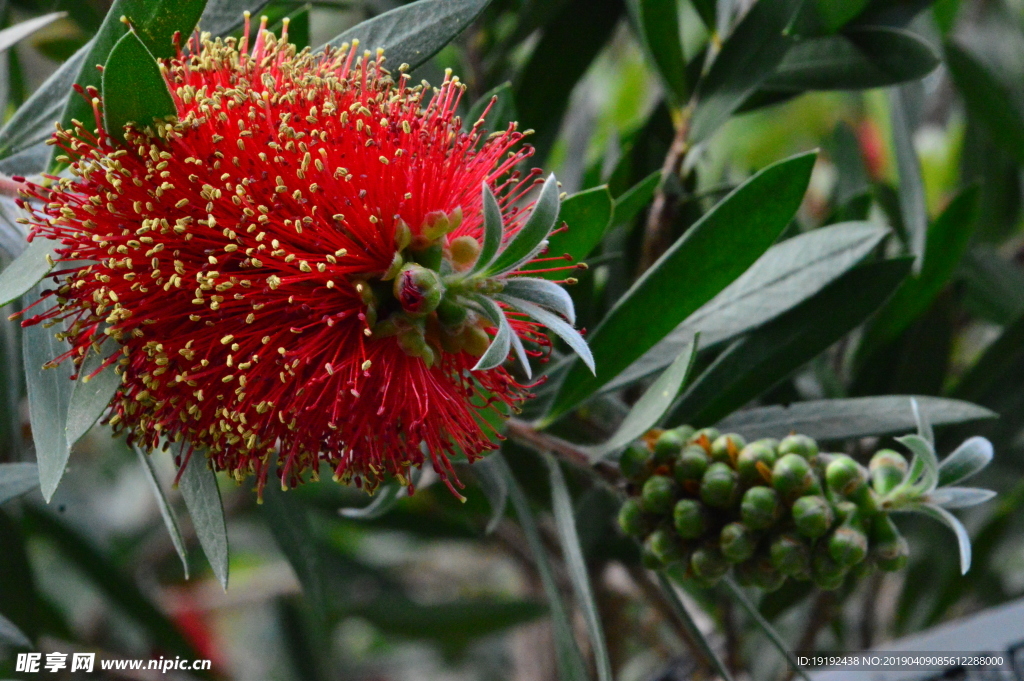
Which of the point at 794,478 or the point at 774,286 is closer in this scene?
the point at 794,478

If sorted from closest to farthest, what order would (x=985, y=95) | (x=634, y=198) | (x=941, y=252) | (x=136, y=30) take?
1. (x=136, y=30)
2. (x=634, y=198)
3. (x=941, y=252)
4. (x=985, y=95)

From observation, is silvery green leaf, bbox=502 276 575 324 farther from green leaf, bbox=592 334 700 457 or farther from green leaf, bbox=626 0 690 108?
green leaf, bbox=626 0 690 108

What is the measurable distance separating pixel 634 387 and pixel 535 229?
58cm

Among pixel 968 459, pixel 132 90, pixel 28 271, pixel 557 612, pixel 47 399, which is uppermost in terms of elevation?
pixel 132 90

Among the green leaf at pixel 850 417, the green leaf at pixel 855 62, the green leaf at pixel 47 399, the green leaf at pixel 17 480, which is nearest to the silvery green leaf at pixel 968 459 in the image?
the green leaf at pixel 850 417

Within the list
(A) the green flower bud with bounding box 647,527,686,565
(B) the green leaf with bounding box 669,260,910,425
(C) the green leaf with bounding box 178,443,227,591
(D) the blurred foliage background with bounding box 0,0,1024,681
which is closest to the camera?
(C) the green leaf with bounding box 178,443,227,591

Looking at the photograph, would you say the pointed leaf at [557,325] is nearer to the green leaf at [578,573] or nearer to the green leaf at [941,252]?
the green leaf at [578,573]

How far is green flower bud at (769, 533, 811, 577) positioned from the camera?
0.74 meters

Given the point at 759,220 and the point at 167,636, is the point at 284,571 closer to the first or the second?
the point at 167,636

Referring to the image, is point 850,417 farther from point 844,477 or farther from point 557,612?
point 557,612

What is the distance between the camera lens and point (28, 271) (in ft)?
2.15

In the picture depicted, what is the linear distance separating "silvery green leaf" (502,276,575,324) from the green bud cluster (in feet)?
0.80

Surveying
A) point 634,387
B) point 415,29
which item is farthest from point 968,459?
point 415,29

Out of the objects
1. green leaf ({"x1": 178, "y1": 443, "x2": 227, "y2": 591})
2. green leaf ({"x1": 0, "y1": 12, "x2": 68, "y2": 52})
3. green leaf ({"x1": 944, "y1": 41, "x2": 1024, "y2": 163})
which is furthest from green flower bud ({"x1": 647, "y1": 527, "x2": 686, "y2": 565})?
green leaf ({"x1": 944, "y1": 41, "x2": 1024, "y2": 163})
